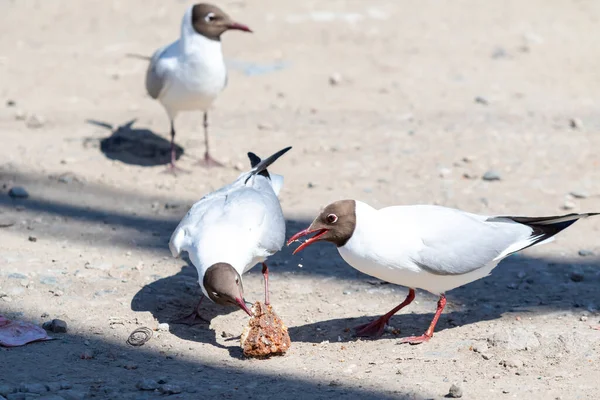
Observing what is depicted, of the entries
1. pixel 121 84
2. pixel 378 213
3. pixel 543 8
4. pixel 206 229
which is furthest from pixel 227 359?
pixel 543 8

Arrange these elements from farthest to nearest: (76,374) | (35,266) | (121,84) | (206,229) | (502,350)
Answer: (121,84)
(35,266)
(206,229)
(502,350)
(76,374)

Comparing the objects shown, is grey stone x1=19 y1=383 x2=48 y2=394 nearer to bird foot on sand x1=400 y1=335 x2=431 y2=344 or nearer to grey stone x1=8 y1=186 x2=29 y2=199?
bird foot on sand x1=400 y1=335 x2=431 y2=344

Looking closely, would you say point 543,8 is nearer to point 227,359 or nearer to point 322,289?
point 322,289

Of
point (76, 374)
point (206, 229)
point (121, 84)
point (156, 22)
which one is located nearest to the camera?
point (76, 374)

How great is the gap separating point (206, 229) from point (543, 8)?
8.46 metres

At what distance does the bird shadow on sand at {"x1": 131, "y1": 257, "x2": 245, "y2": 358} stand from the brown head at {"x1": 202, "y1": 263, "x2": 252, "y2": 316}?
1.20 feet

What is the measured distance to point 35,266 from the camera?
591 centimetres

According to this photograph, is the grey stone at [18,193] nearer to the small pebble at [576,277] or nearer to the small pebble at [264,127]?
the small pebble at [264,127]

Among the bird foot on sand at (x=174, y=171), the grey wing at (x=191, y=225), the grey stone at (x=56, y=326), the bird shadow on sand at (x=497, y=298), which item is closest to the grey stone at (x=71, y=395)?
the grey stone at (x=56, y=326)

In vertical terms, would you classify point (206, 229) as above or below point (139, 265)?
above

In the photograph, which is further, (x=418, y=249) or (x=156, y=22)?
(x=156, y=22)

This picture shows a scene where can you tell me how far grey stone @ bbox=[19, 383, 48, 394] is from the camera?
4.18 meters

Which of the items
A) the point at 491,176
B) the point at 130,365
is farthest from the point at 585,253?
the point at 130,365

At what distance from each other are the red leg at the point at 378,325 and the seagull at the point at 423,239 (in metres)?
0.19
